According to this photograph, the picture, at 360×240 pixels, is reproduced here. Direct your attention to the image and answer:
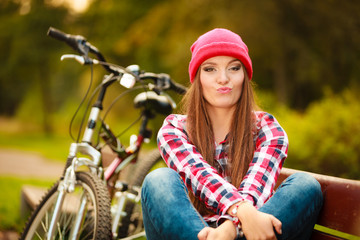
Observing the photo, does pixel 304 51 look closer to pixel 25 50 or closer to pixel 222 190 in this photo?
pixel 222 190

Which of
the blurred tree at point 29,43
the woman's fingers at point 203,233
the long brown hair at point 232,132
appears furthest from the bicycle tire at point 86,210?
the blurred tree at point 29,43

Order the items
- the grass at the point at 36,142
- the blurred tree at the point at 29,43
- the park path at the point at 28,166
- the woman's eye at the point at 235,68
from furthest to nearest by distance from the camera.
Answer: the blurred tree at the point at 29,43 → the grass at the point at 36,142 → the park path at the point at 28,166 → the woman's eye at the point at 235,68

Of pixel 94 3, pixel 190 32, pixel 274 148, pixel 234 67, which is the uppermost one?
pixel 94 3

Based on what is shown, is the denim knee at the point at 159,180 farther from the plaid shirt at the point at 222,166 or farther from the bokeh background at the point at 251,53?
the bokeh background at the point at 251,53

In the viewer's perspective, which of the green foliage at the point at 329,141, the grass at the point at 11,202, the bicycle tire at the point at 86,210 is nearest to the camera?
the bicycle tire at the point at 86,210

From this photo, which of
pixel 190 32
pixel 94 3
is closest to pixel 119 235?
pixel 190 32

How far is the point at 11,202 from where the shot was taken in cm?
449

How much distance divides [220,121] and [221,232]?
2.34 feet

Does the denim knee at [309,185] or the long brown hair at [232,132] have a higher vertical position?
the long brown hair at [232,132]

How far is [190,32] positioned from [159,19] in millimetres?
1631

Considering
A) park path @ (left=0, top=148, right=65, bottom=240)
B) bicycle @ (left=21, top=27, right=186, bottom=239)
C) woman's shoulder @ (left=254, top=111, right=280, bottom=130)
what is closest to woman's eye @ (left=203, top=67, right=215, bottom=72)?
woman's shoulder @ (left=254, top=111, right=280, bottom=130)

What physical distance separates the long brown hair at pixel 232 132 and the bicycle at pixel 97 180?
0.44m

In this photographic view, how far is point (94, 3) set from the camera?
16.2 m

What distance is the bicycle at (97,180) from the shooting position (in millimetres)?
1979
